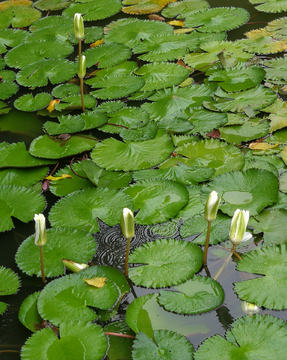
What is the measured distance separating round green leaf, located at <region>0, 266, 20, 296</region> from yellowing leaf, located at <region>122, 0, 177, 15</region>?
2906mm

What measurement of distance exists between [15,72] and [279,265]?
2497mm

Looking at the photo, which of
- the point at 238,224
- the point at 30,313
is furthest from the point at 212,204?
the point at 30,313

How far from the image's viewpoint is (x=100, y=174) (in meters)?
2.19

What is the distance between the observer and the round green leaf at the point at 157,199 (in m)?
1.97

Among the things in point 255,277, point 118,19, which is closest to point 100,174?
point 255,277

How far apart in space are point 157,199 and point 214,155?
18.1 inches

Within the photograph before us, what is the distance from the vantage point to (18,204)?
2.10m

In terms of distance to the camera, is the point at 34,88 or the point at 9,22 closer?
the point at 34,88

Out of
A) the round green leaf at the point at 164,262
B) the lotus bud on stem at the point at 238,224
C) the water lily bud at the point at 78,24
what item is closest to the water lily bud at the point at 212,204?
the lotus bud on stem at the point at 238,224

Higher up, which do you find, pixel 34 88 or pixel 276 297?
pixel 34 88

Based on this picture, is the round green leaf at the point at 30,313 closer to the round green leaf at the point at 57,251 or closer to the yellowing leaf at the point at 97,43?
the round green leaf at the point at 57,251

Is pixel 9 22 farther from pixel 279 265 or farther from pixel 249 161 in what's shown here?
pixel 279 265

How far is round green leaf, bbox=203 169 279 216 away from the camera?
195 cm

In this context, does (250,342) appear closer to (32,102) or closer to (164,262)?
(164,262)
